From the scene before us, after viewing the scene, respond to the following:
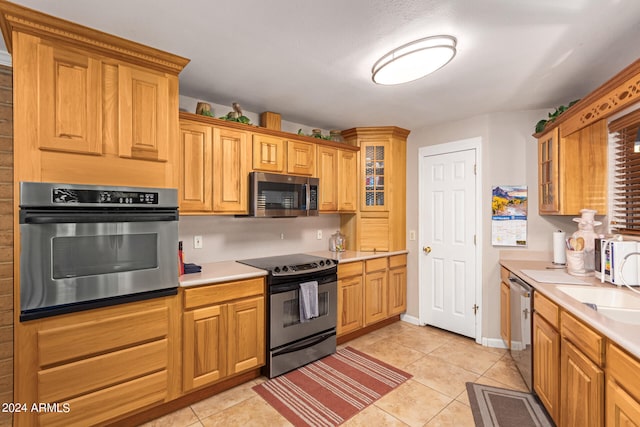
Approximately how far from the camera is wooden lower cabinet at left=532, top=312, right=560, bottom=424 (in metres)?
1.91

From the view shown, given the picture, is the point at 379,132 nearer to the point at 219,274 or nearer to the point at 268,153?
the point at 268,153

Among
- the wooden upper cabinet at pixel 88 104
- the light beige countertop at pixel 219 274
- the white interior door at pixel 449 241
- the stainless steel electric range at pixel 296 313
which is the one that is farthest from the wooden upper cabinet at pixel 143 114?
the white interior door at pixel 449 241

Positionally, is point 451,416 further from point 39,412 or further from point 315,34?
point 315,34

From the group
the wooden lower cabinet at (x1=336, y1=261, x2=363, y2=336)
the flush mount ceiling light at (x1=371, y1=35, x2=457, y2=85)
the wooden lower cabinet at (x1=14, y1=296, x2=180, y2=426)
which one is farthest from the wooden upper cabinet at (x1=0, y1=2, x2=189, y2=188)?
the wooden lower cabinet at (x1=336, y1=261, x2=363, y2=336)

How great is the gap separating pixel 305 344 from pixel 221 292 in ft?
3.19

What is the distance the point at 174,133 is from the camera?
2.18 m

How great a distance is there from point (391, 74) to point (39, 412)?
2.91m

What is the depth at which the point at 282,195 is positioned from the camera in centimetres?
308

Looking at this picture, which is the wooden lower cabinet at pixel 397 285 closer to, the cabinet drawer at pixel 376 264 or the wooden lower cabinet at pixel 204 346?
the cabinet drawer at pixel 376 264

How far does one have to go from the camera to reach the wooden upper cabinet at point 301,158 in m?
3.23

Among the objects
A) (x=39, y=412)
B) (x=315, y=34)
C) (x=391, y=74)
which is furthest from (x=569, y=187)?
(x=39, y=412)

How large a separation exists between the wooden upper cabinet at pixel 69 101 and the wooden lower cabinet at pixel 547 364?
3018 millimetres

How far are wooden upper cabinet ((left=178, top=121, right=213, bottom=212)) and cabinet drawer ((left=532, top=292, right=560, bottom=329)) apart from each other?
101 inches

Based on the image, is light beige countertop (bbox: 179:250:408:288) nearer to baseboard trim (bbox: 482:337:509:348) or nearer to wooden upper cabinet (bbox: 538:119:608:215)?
baseboard trim (bbox: 482:337:509:348)
